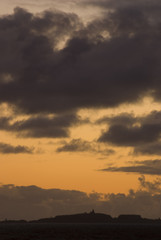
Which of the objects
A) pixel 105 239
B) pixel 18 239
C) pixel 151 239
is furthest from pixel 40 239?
pixel 151 239

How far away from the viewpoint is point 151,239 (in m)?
186

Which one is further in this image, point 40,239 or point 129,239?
point 129,239

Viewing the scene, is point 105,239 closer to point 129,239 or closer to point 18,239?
point 129,239

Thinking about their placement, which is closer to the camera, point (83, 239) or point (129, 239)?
point (83, 239)

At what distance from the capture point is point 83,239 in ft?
572

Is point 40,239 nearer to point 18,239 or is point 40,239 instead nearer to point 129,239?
point 18,239

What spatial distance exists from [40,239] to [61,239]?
7561mm

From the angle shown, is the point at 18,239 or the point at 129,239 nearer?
the point at 18,239

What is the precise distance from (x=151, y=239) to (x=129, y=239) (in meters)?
7.91

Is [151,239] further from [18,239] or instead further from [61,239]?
[18,239]

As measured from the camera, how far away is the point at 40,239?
6791 inches

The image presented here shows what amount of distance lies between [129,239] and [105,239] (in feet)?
38.4

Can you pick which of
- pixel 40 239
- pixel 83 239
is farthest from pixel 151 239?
pixel 40 239

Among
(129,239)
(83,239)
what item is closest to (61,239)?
(83,239)
